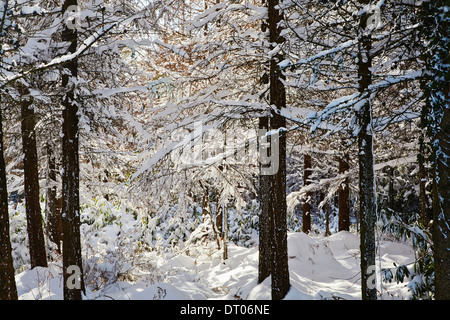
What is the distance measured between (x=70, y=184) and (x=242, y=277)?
5.81 meters

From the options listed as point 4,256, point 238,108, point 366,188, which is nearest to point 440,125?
point 366,188

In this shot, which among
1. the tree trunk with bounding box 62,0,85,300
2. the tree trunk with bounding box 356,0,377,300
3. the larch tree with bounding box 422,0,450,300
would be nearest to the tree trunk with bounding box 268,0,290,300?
the tree trunk with bounding box 356,0,377,300

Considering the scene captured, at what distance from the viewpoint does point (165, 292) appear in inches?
285

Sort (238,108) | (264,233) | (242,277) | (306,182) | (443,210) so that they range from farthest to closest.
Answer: (306,182), (242,277), (264,233), (238,108), (443,210)

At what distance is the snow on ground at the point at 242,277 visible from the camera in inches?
294

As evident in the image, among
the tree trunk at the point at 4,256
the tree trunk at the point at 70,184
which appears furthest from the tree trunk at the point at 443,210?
the tree trunk at the point at 70,184

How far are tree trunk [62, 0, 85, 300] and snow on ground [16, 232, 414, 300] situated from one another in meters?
0.85

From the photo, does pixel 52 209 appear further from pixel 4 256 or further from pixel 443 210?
pixel 443 210

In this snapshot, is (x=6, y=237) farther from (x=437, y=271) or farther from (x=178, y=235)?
(x=178, y=235)

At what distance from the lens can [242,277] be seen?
1007cm

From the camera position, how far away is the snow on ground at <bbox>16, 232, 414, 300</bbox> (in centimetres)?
746

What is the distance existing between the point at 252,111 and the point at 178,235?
389 inches
